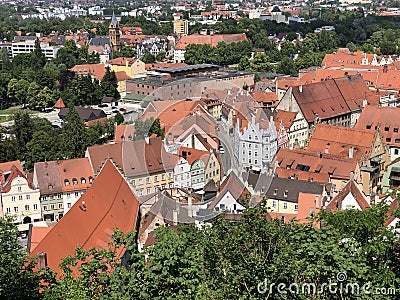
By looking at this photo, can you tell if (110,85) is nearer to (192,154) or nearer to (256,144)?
(256,144)

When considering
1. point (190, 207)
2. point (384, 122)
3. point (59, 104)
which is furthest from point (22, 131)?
point (384, 122)

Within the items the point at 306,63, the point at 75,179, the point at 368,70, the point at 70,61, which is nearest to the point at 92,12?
the point at 70,61

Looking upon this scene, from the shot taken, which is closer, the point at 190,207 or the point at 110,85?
the point at 190,207

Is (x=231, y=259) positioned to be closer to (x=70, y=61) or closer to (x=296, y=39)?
(x=70, y=61)

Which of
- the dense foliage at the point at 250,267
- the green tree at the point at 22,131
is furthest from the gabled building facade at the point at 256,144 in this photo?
the green tree at the point at 22,131

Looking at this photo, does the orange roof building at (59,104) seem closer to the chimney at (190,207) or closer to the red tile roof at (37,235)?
the red tile roof at (37,235)

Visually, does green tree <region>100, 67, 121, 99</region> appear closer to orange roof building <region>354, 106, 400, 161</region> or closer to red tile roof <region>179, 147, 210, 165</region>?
orange roof building <region>354, 106, 400, 161</region>
